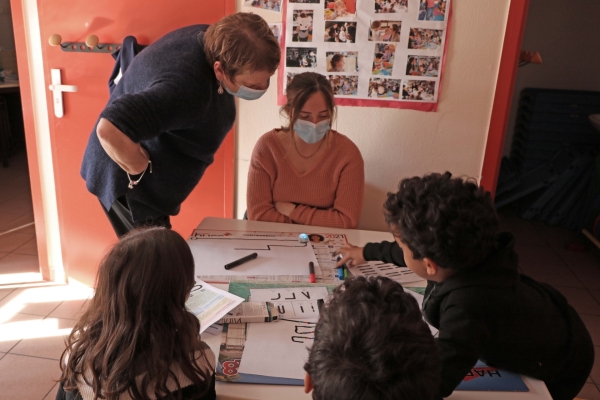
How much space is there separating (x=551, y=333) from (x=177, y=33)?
1.23 metres

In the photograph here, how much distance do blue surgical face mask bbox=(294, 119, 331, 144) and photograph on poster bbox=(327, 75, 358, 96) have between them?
32 centimetres

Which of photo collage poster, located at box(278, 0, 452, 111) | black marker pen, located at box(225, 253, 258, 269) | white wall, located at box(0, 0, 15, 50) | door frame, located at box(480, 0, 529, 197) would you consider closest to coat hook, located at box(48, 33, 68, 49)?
photo collage poster, located at box(278, 0, 452, 111)

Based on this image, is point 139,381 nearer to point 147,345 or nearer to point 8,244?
point 147,345

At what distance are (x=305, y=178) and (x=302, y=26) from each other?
64 cm

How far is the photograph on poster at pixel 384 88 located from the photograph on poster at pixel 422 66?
0.07 meters

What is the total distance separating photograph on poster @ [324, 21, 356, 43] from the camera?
2.07 m

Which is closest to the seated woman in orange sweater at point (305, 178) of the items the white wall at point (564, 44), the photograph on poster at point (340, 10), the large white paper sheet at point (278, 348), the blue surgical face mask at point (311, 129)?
the blue surgical face mask at point (311, 129)

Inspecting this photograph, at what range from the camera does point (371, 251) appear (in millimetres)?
1472

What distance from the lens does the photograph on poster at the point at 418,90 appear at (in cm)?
209

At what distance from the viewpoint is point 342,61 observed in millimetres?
2119

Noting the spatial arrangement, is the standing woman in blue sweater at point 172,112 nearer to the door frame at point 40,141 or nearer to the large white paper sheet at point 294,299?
the large white paper sheet at point 294,299

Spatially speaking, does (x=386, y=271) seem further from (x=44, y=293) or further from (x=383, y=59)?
(x=44, y=293)

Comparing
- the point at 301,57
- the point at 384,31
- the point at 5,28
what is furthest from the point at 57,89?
the point at 5,28

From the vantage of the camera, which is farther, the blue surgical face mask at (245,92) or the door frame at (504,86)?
the door frame at (504,86)
